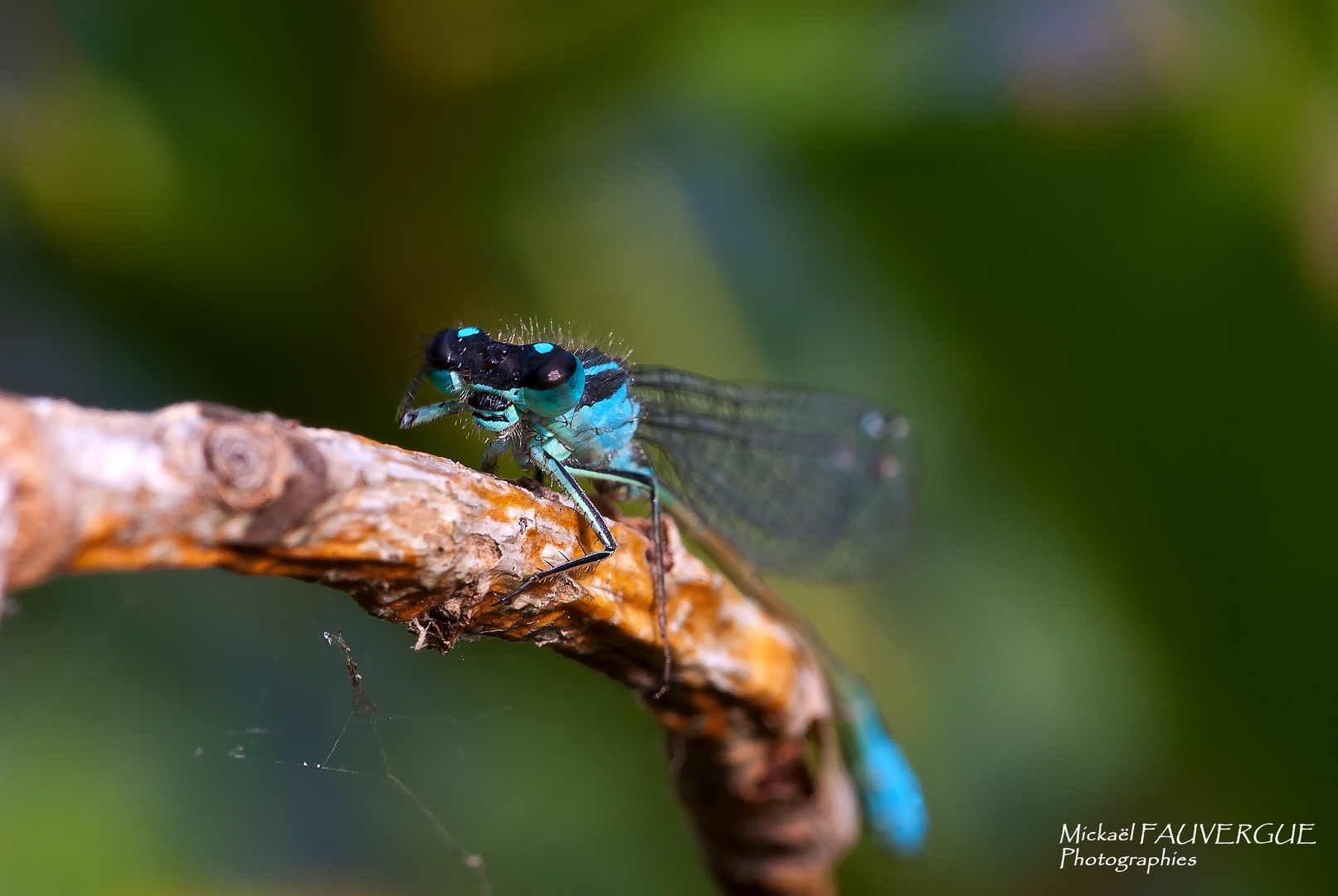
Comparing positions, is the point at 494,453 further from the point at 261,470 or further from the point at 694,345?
the point at 694,345

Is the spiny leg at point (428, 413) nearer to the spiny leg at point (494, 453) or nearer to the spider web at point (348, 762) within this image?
the spiny leg at point (494, 453)

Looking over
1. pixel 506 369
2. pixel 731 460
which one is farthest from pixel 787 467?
pixel 506 369

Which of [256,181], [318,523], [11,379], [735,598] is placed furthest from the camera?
[11,379]

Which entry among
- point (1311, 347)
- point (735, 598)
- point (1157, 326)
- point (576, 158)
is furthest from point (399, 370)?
point (1311, 347)

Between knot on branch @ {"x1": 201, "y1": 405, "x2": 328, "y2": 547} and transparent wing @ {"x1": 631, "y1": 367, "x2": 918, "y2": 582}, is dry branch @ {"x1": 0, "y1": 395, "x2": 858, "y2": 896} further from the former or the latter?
transparent wing @ {"x1": 631, "y1": 367, "x2": 918, "y2": 582}

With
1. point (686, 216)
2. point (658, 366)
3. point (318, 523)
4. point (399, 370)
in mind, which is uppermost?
point (686, 216)

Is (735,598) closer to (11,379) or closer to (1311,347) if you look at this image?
(1311,347)

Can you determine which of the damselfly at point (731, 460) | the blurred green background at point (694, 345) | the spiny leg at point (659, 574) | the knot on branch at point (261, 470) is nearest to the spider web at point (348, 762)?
the blurred green background at point (694, 345)

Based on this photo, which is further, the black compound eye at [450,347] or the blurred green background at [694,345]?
the blurred green background at [694,345]
